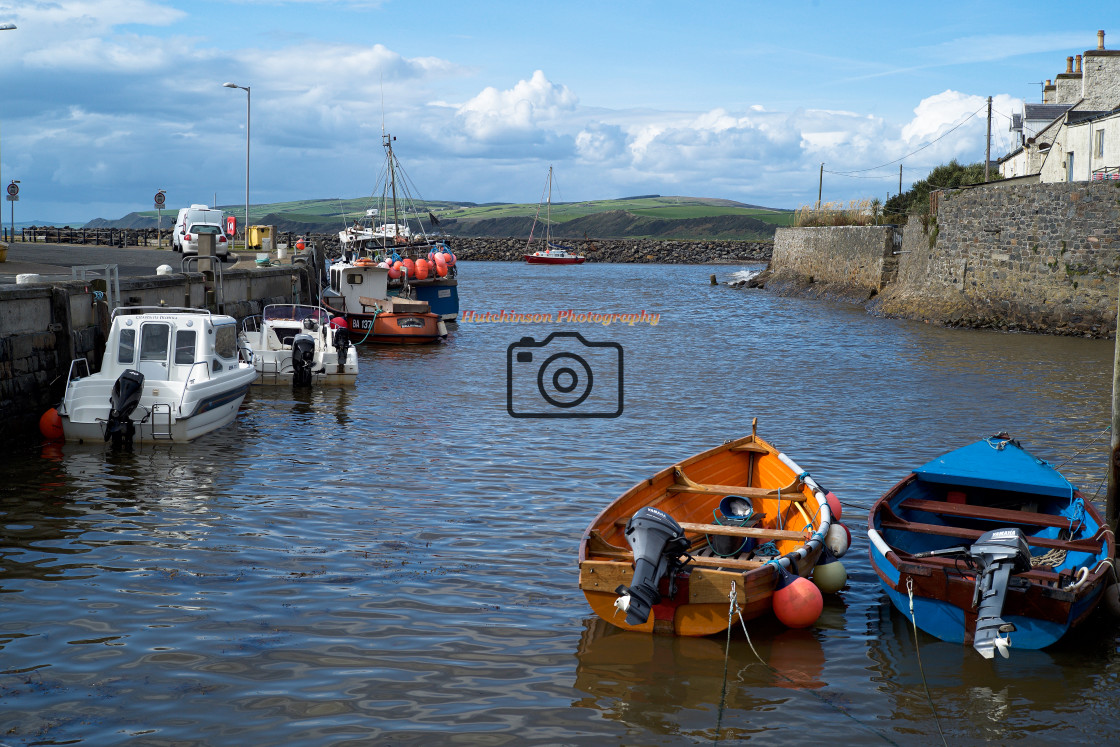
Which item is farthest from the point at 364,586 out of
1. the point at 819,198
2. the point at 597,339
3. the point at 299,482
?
the point at 819,198

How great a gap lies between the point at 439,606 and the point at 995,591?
14.0 feet

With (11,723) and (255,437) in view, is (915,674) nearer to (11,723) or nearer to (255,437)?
(11,723)

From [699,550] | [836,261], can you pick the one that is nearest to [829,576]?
[699,550]

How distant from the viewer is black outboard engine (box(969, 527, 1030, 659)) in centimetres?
661

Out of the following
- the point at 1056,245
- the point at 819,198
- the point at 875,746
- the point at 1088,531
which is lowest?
the point at 875,746

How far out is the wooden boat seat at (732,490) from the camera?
8.94 meters

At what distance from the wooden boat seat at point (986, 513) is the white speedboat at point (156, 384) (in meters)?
9.93

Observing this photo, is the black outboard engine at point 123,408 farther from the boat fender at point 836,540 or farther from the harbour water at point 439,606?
the boat fender at point 836,540

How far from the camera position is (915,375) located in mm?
21500

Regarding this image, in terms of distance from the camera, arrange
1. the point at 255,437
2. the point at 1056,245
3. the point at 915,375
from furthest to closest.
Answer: the point at 1056,245 < the point at 915,375 < the point at 255,437

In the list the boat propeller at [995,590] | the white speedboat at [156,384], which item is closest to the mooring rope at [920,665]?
the boat propeller at [995,590]

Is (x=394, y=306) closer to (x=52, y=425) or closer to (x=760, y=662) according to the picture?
(x=52, y=425)

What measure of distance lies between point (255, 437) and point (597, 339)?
18.9 metres

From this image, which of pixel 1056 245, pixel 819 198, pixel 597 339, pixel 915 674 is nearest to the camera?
pixel 915 674
